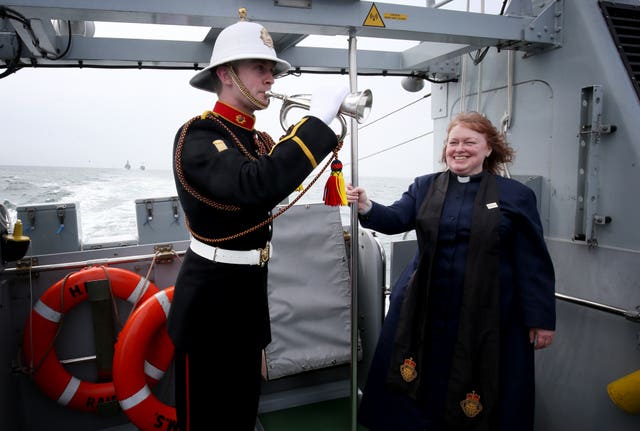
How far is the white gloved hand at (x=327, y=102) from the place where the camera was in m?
1.45

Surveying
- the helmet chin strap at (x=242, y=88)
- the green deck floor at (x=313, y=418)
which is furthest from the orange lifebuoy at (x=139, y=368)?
the helmet chin strap at (x=242, y=88)

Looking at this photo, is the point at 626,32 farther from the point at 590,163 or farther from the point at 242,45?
the point at 242,45

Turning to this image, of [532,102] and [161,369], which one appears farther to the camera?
[532,102]

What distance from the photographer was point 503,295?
1.94 m

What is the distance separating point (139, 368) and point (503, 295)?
202 centimetres

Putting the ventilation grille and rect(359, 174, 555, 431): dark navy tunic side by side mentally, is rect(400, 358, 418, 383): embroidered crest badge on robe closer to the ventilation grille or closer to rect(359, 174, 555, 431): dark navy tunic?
rect(359, 174, 555, 431): dark navy tunic

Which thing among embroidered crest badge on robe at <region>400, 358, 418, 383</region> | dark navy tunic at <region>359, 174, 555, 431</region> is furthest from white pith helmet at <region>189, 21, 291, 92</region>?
embroidered crest badge on robe at <region>400, 358, 418, 383</region>

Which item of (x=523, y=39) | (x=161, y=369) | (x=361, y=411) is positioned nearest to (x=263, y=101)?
(x=361, y=411)

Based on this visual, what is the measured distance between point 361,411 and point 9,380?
1.98 metres

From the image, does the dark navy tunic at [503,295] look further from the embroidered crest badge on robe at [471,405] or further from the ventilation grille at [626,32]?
the ventilation grille at [626,32]

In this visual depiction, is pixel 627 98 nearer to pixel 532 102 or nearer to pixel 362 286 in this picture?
pixel 532 102

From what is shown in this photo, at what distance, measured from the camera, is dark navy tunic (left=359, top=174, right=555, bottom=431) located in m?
1.92

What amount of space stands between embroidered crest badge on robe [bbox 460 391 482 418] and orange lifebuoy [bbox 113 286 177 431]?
1617 millimetres

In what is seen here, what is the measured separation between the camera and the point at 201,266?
1674mm
